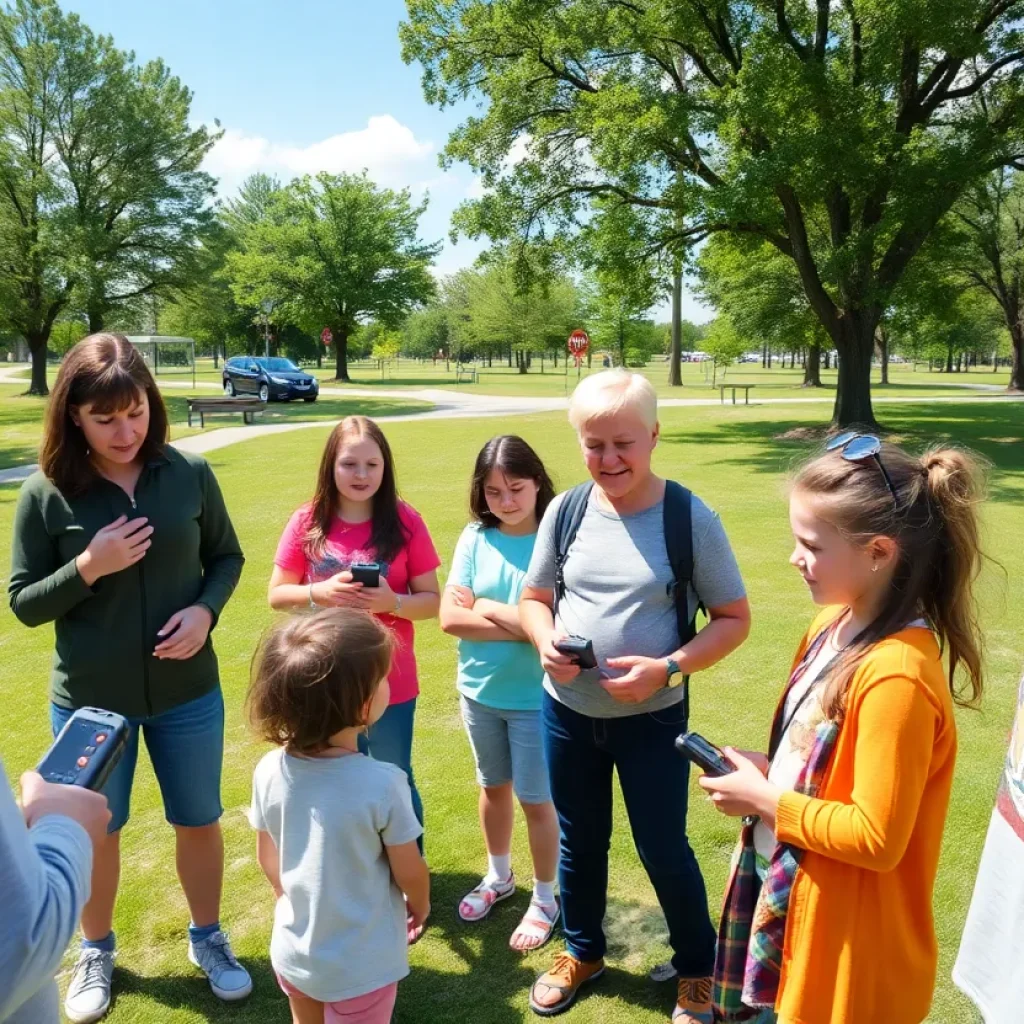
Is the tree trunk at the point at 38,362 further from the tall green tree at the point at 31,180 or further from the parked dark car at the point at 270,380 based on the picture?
the parked dark car at the point at 270,380

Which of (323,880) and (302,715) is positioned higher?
(302,715)

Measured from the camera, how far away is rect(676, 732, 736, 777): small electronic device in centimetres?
195

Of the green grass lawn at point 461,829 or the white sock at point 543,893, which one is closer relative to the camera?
the green grass lawn at point 461,829

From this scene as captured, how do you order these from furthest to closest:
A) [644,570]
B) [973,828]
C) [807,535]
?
[973,828]
[644,570]
[807,535]

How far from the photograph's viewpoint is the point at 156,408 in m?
2.65

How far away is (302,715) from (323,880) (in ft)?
1.33

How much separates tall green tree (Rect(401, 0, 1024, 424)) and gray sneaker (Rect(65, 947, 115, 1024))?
50.0 feet

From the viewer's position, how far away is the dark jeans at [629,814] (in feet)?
8.04

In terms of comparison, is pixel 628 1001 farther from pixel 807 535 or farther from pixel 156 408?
pixel 156 408

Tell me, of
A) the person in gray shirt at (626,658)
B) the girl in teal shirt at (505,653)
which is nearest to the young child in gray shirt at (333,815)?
the person in gray shirt at (626,658)

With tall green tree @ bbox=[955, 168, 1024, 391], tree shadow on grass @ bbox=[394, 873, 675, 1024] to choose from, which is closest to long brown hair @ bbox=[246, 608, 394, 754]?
tree shadow on grass @ bbox=[394, 873, 675, 1024]

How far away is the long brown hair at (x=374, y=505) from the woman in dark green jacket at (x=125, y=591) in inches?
14.0

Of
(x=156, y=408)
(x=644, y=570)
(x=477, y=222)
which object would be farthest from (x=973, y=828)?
(x=477, y=222)

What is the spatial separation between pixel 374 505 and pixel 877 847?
202 cm
